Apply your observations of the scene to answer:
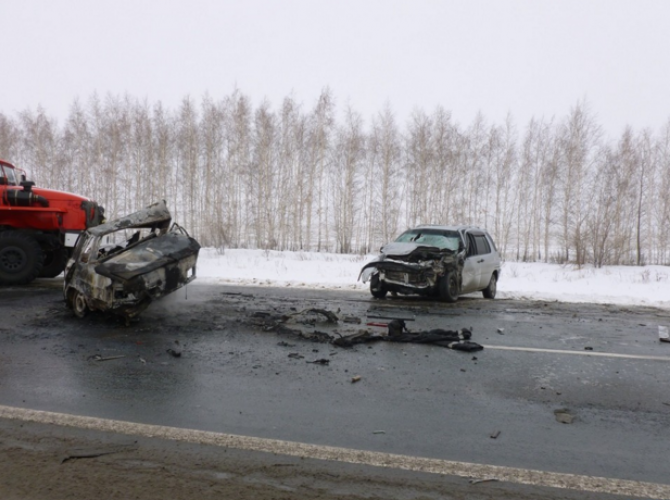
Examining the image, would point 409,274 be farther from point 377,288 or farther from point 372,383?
point 372,383

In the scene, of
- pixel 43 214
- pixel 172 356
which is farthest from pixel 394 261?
pixel 43 214

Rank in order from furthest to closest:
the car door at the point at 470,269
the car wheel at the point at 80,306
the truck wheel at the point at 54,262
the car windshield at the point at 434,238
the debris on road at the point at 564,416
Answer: the truck wheel at the point at 54,262, the car windshield at the point at 434,238, the car door at the point at 470,269, the car wheel at the point at 80,306, the debris on road at the point at 564,416

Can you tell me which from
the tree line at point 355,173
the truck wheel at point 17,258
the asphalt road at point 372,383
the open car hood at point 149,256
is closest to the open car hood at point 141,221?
the open car hood at point 149,256

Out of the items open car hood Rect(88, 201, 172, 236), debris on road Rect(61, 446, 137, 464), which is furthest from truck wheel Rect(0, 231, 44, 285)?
debris on road Rect(61, 446, 137, 464)

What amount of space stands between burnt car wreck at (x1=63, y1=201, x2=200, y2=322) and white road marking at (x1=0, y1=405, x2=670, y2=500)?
3082 mm

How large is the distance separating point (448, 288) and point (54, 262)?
9996 millimetres

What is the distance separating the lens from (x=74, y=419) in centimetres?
374

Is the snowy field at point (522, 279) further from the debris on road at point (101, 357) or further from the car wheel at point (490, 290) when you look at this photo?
the debris on road at point (101, 357)

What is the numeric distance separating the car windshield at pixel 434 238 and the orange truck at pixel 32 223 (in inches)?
308

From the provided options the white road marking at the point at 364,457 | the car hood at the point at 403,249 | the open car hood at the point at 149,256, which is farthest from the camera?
the car hood at the point at 403,249

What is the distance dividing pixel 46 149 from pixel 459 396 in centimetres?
4320

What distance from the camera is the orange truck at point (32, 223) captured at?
36.7 feet

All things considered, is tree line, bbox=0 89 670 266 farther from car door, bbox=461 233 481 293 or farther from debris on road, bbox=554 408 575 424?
debris on road, bbox=554 408 575 424

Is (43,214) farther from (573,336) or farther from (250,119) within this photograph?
(250,119)
